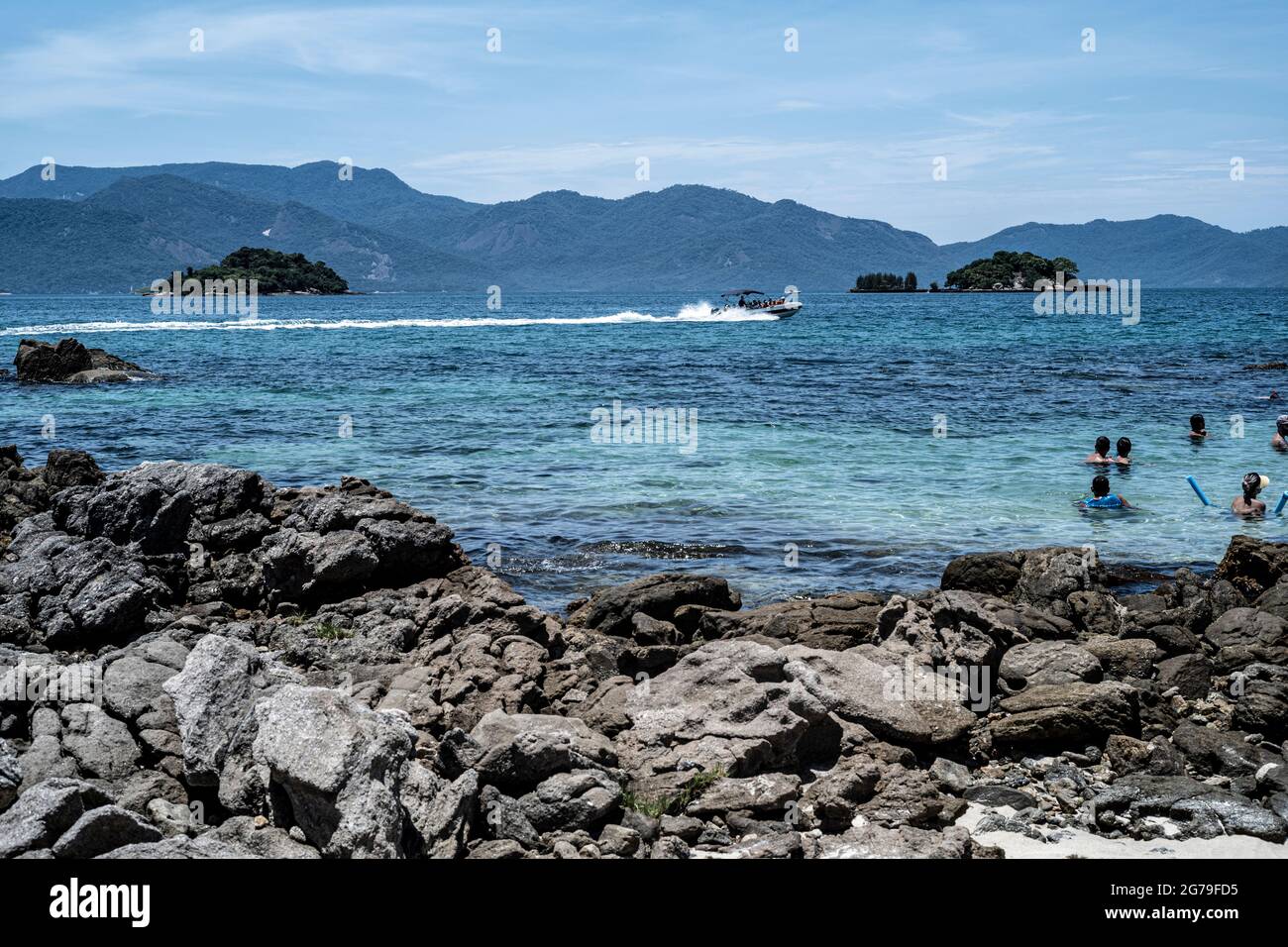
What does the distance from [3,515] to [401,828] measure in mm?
12468

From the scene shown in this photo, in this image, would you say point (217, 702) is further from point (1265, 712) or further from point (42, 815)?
point (1265, 712)

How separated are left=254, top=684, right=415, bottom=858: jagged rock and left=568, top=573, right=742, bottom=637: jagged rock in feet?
16.2

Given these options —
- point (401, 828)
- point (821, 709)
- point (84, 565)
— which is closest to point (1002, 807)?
point (821, 709)

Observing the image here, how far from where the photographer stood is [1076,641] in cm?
1109

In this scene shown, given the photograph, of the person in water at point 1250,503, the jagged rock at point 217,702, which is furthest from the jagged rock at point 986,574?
the jagged rock at point 217,702

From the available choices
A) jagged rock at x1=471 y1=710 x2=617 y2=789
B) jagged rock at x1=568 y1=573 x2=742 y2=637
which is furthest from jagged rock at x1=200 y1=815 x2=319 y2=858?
jagged rock at x1=568 y1=573 x2=742 y2=637

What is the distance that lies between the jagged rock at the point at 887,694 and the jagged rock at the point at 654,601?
2547 millimetres

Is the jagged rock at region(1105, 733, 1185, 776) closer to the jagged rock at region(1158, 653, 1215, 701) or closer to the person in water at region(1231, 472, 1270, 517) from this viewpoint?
the jagged rock at region(1158, 653, 1215, 701)

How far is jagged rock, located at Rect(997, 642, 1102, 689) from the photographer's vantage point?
9.66m

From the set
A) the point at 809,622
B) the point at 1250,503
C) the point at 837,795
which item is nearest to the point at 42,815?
the point at 837,795

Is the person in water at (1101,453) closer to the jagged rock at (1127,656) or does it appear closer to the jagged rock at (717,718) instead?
the jagged rock at (1127,656)

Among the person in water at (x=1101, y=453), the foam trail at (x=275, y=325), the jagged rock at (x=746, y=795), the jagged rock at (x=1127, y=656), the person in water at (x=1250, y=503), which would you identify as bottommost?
the jagged rock at (x=746, y=795)

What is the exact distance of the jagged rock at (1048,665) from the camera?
9.66 metres
